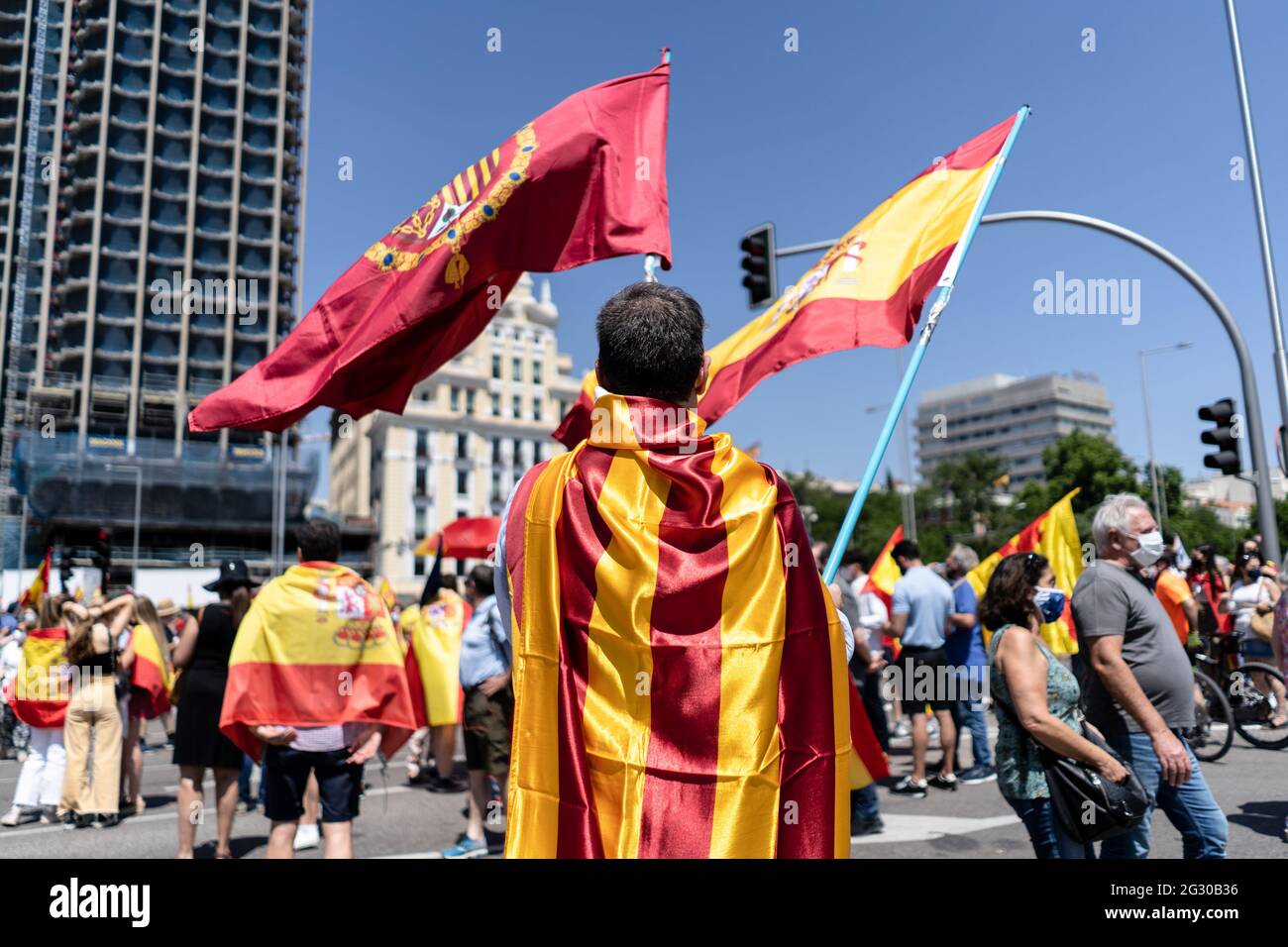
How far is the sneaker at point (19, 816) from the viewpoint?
882 centimetres

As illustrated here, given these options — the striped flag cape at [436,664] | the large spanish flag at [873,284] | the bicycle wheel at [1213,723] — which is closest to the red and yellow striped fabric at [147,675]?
the striped flag cape at [436,664]

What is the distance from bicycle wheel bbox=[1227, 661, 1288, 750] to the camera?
911 centimetres

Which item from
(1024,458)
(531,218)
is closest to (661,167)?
(531,218)

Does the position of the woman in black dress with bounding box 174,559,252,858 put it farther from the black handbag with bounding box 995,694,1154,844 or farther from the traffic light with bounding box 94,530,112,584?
the black handbag with bounding box 995,694,1154,844

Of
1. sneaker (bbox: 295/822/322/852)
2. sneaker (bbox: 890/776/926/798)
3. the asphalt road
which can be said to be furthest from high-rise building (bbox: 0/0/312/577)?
sneaker (bbox: 890/776/926/798)

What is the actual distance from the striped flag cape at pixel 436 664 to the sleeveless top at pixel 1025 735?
613 centimetres

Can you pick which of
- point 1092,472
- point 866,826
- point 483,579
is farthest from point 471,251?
point 1092,472

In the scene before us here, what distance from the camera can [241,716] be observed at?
5.22 metres

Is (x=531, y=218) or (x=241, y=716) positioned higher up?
(x=531, y=218)

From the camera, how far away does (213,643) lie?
24.2ft
